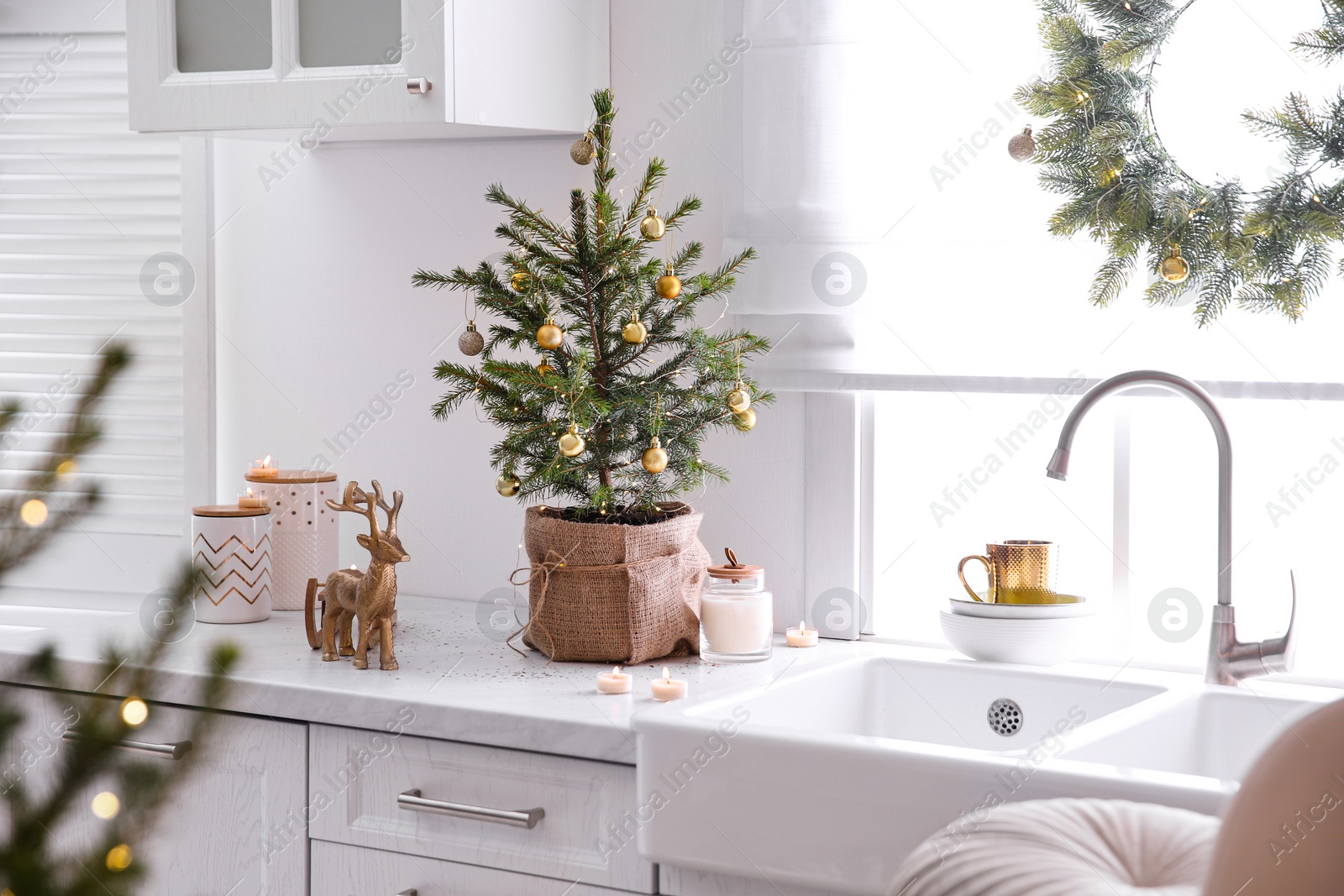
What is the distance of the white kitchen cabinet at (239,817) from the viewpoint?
1.48 meters

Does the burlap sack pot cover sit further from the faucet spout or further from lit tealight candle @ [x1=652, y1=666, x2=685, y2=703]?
the faucet spout

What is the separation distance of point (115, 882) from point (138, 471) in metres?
1.85

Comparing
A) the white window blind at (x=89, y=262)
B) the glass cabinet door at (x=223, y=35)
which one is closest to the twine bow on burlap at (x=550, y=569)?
the glass cabinet door at (x=223, y=35)

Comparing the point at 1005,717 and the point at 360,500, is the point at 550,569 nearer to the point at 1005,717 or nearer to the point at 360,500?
the point at 360,500

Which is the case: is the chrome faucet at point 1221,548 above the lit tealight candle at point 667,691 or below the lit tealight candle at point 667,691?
above

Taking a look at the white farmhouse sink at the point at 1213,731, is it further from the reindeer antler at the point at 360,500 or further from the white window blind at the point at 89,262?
the white window blind at the point at 89,262

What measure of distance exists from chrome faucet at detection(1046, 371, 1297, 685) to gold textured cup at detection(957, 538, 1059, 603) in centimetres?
15

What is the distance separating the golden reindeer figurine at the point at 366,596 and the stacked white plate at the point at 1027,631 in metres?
0.70

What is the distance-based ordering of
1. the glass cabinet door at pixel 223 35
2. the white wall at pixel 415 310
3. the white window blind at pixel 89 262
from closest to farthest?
the glass cabinet door at pixel 223 35, the white wall at pixel 415 310, the white window blind at pixel 89 262

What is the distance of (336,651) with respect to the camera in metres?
1.63

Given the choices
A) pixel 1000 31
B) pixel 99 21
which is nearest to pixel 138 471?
pixel 99 21

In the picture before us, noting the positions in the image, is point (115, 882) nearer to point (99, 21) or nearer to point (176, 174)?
point (176, 174)

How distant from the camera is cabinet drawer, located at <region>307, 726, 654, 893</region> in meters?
1.33

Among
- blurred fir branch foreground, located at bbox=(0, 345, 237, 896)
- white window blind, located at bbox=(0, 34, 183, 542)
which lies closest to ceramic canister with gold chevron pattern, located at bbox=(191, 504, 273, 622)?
white window blind, located at bbox=(0, 34, 183, 542)
